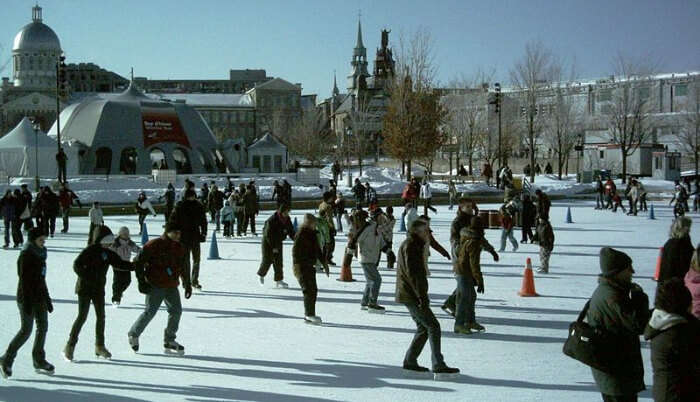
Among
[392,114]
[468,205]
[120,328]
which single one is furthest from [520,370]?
[392,114]

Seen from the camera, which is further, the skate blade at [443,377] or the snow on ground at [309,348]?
the skate blade at [443,377]

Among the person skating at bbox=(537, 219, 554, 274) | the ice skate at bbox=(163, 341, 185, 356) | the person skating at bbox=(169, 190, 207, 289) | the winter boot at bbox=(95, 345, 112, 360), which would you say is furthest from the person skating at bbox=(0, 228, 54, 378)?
the person skating at bbox=(537, 219, 554, 274)

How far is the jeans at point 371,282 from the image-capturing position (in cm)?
1028

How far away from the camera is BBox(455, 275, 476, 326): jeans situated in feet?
Answer: 28.5

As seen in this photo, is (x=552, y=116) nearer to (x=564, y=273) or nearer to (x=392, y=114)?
(x=392, y=114)

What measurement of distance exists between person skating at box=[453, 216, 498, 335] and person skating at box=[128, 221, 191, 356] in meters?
3.20

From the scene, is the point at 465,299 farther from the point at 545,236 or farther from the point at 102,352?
the point at 545,236

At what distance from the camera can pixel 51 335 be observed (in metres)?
8.85

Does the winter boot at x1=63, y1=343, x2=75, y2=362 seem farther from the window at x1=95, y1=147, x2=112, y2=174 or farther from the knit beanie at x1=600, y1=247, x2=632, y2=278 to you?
the window at x1=95, y1=147, x2=112, y2=174

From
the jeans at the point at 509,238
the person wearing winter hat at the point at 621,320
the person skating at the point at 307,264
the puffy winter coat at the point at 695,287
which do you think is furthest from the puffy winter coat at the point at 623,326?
the jeans at the point at 509,238

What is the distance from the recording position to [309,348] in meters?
8.27

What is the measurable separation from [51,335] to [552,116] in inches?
2142

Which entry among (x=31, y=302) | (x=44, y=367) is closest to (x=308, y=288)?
(x=44, y=367)

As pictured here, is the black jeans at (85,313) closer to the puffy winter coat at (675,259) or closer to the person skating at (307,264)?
the person skating at (307,264)
